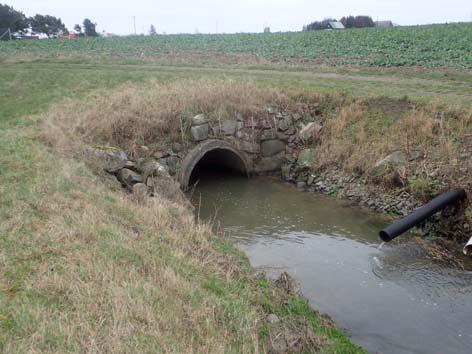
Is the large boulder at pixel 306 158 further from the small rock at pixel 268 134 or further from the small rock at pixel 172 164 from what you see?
the small rock at pixel 172 164

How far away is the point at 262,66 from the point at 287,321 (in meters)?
20.3

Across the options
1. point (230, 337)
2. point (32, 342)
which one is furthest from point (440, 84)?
point (32, 342)

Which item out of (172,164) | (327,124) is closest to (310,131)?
(327,124)

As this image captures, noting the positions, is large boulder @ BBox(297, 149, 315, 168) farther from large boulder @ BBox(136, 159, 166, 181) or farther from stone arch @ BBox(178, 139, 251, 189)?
large boulder @ BBox(136, 159, 166, 181)

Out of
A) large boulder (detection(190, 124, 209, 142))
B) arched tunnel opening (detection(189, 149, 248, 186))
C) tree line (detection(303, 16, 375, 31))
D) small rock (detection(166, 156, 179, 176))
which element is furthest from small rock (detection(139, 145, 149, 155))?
tree line (detection(303, 16, 375, 31))

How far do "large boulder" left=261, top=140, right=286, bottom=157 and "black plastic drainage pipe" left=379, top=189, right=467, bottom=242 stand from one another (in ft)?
23.4

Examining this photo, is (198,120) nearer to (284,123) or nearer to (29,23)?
(284,123)

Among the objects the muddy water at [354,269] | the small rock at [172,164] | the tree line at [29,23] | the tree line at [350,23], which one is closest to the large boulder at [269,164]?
the muddy water at [354,269]

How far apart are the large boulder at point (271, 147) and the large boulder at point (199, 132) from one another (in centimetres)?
245

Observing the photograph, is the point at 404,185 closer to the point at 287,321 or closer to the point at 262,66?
the point at 287,321

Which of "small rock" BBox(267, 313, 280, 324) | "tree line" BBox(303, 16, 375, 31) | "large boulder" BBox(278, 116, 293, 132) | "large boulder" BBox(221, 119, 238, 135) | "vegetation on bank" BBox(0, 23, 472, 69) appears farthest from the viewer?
"tree line" BBox(303, 16, 375, 31)

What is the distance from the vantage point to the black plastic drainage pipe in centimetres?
1053

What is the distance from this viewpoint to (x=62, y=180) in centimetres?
1003

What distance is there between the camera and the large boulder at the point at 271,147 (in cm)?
1781
